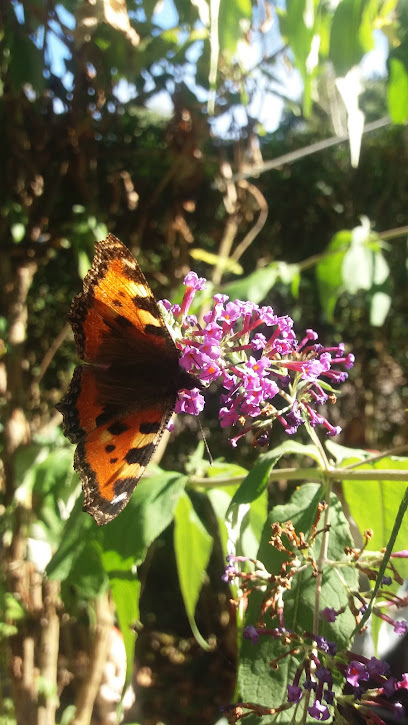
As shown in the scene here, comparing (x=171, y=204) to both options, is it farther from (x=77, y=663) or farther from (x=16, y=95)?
(x=77, y=663)

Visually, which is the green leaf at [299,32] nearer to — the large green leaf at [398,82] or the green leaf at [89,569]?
the large green leaf at [398,82]

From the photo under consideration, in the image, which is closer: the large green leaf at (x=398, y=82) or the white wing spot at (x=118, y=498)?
the white wing spot at (x=118, y=498)

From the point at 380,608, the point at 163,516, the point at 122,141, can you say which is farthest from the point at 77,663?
the point at 122,141

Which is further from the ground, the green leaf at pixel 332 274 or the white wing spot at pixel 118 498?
the green leaf at pixel 332 274

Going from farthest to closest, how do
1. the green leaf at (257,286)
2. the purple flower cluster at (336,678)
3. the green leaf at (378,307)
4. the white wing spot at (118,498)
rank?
1. the green leaf at (378,307)
2. the green leaf at (257,286)
3. the white wing spot at (118,498)
4. the purple flower cluster at (336,678)

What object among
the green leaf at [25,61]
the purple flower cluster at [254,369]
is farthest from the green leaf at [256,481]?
the green leaf at [25,61]

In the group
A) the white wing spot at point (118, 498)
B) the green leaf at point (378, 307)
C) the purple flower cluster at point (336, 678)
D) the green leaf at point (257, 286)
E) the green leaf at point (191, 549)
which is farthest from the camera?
the green leaf at point (378, 307)

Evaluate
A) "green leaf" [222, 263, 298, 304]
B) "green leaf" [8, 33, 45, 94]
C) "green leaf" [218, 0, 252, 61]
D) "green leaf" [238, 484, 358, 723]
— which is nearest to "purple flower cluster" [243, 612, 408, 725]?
"green leaf" [238, 484, 358, 723]

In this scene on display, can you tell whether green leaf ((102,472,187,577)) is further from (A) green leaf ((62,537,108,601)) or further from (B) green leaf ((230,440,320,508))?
(B) green leaf ((230,440,320,508))
